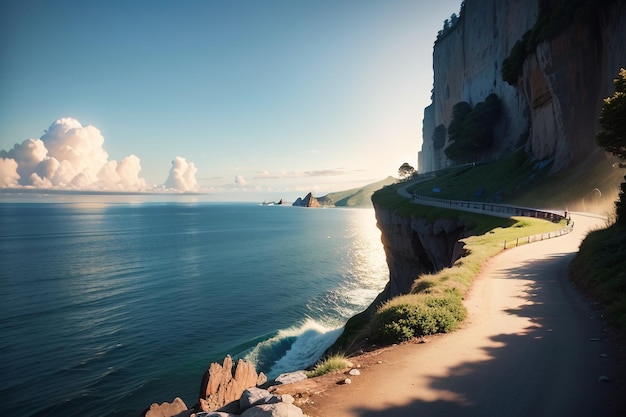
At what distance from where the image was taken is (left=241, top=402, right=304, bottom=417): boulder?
593 centimetres

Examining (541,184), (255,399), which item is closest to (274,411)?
(255,399)

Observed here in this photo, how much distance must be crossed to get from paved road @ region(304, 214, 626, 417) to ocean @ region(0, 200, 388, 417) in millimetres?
21473

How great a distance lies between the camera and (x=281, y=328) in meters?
38.1

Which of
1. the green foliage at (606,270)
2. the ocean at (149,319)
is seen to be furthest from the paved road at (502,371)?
the ocean at (149,319)

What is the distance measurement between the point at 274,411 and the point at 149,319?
121ft

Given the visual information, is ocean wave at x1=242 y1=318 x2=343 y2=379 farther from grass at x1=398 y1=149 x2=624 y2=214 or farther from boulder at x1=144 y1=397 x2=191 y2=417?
grass at x1=398 y1=149 x2=624 y2=214

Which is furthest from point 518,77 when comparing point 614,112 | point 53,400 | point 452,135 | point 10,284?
point 10,284

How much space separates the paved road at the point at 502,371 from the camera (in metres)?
6.61

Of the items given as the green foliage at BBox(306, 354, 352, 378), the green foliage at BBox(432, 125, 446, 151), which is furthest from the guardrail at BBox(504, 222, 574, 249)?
the green foliage at BBox(432, 125, 446, 151)

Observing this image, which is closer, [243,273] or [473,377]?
[473,377]

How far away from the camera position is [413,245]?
41812mm

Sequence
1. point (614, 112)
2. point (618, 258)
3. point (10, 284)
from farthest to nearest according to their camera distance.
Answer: point (10, 284)
point (614, 112)
point (618, 258)

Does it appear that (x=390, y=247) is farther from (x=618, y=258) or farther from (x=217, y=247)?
→ (x=217, y=247)

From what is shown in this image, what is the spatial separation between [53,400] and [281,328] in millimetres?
20875
